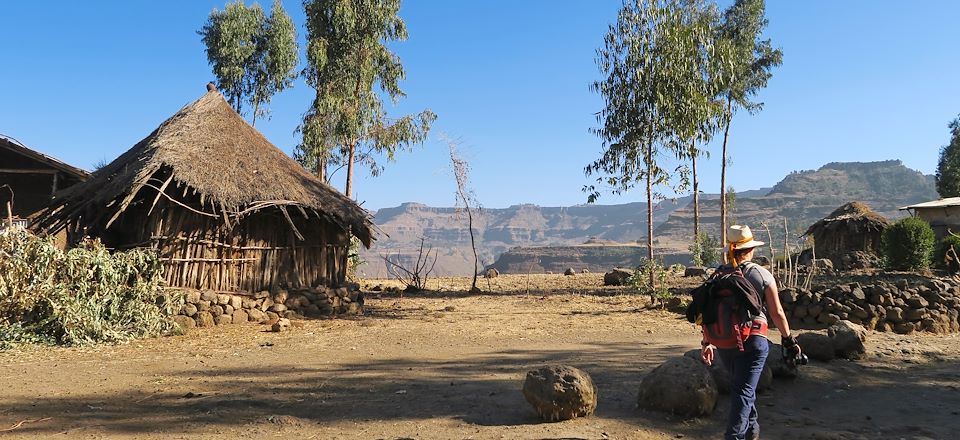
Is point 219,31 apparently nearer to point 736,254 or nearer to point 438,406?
point 438,406

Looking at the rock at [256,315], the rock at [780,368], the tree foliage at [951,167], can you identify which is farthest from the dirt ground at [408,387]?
the tree foliage at [951,167]

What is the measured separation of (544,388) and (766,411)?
2089 mm

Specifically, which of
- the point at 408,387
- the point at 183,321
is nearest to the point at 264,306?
the point at 183,321

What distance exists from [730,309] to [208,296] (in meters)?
9.46

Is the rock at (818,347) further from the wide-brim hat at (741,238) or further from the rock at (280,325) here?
the rock at (280,325)

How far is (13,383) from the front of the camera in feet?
21.3

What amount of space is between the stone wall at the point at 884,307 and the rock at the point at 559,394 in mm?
6993

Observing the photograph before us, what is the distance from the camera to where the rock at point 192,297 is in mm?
10531

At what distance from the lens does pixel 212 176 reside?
36.0 ft

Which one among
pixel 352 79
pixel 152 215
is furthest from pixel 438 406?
pixel 352 79

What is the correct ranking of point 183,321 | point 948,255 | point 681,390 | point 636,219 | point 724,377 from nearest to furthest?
1. point 681,390
2. point 724,377
3. point 183,321
4. point 948,255
5. point 636,219

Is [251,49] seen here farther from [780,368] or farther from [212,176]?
[780,368]

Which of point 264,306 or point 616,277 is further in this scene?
point 616,277

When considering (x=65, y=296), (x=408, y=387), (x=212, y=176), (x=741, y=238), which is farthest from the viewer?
(x=212, y=176)
